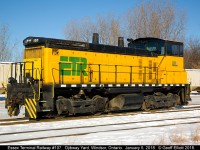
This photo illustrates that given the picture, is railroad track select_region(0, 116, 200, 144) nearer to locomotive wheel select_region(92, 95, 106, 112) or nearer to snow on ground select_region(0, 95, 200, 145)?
snow on ground select_region(0, 95, 200, 145)

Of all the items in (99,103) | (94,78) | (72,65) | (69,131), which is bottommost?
(69,131)

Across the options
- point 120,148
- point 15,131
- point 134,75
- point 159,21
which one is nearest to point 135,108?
point 134,75

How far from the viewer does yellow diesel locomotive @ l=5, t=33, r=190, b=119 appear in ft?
39.3

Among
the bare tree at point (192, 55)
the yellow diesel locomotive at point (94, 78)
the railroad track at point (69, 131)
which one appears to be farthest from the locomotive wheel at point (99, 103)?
the bare tree at point (192, 55)

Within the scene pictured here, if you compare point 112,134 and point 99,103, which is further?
point 99,103

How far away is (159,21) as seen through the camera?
44.4 metres

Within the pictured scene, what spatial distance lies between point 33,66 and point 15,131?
3.78m

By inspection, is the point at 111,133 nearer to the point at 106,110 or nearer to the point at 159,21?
the point at 106,110

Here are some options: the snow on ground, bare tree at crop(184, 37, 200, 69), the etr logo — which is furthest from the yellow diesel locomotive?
bare tree at crop(184, 37, 200, 69)

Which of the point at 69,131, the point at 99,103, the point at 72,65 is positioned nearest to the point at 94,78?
the point at 99,103

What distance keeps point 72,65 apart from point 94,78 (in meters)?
1.35

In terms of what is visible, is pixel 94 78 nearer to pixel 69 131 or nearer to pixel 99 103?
pixel 99 103

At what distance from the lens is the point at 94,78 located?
1383 centimetres

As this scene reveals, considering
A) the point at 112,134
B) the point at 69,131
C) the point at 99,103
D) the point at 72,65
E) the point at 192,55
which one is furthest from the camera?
the point at 192,55
